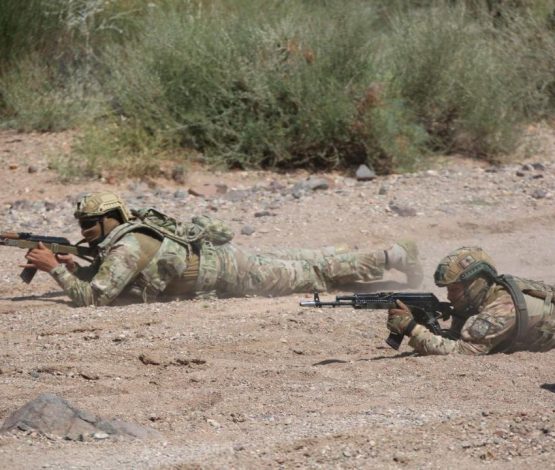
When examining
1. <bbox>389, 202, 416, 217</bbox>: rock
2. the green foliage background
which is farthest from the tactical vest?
the green foliage background

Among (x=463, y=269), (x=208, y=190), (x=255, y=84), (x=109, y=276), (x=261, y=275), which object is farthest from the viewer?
(x=255, y=84)

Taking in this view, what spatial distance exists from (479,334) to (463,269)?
393 millimetres

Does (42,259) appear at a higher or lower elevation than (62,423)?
lower

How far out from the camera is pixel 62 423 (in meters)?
5.43

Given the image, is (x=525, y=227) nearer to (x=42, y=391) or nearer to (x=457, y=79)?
(x=457, y=79)

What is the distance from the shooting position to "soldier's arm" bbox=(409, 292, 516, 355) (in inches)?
261

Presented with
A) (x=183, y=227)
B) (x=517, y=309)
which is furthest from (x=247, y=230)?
(x=517, y=309)

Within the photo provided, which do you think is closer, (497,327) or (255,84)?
(497,327)

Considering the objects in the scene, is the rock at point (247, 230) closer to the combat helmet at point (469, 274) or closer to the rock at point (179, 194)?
the rock at point (179, 194)

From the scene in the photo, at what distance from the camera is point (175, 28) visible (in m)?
13.2

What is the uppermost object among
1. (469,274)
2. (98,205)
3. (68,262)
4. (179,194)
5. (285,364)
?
(98,205)

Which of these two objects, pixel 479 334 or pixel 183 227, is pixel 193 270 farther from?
pixel 479 334

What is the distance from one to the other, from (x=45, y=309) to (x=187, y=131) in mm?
4948

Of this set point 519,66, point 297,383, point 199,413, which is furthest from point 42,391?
point 519,66
